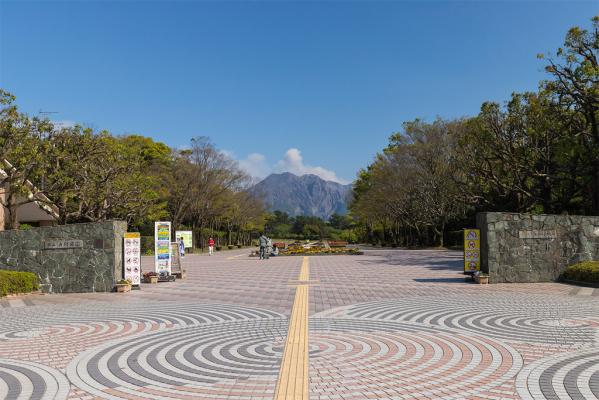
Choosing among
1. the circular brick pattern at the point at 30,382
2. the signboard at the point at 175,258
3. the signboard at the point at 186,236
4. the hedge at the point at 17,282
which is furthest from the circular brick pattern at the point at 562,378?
the signboard at the point at 186,236

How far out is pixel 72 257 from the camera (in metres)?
14.3

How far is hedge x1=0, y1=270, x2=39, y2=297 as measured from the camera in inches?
514

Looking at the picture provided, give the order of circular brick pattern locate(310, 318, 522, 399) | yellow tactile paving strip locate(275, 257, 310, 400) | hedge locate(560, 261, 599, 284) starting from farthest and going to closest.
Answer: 1. hedge locate(560, 261, 599, 284)
2. circular brick pattern locate(310, 318, 522, 399)
3. yellow tactile paving strip locate(275, 257, 310, 400)

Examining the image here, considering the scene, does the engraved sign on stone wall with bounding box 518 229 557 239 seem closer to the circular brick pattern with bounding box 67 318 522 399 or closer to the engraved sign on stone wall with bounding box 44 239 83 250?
the circular brick pattern with bounding box 67 318 522 399

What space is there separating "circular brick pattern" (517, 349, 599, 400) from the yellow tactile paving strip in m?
2.29

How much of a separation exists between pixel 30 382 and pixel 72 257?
9.69 metres

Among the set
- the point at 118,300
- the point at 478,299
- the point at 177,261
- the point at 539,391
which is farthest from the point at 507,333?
the point at 177,261

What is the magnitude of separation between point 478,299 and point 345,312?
393cm

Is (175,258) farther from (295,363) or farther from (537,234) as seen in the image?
(295,363)

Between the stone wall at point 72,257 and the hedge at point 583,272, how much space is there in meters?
14.3

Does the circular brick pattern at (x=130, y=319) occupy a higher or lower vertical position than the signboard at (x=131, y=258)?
lower

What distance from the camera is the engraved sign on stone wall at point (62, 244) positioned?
46.7 feet

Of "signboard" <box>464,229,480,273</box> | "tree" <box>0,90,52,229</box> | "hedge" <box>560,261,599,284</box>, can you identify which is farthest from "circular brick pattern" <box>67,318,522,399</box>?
"tree" <box>0,90,52,229</box>

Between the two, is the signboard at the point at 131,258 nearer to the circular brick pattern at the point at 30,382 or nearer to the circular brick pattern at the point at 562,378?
the circular brick pattern at the point at 30,382
